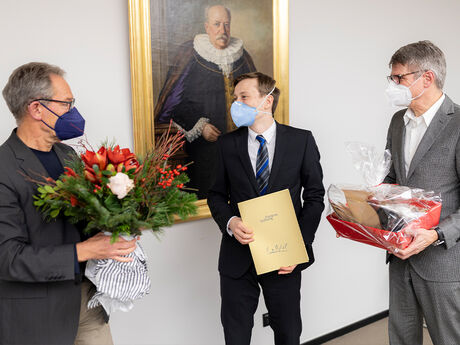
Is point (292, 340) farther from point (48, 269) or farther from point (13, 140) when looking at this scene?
point (13, 140)

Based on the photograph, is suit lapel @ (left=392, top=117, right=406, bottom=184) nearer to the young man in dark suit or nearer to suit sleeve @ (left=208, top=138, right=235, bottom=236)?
the young man in dark suit

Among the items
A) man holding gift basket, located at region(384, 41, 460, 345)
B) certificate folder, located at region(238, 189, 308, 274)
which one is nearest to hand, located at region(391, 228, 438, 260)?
man holding gift basket, located at region(384, 41, 460, 345)

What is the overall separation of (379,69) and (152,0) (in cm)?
196

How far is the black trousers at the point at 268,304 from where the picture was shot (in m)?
2.03

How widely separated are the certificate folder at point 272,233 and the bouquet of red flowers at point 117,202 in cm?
43

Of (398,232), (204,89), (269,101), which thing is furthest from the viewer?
(204,89)

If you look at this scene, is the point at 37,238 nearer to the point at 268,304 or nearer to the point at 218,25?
the point at 268,304

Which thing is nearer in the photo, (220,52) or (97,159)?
(97,159)

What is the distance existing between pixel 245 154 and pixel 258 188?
0.60 ft

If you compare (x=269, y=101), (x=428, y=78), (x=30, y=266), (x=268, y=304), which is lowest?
(x=268, y=304)

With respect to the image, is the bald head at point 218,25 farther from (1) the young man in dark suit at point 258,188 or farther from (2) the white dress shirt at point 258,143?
(2) the white dress shirt at point 258,143

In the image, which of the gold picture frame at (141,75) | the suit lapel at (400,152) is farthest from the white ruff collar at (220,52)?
the suit lapel at (400,152)

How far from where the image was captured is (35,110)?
1.53 meters

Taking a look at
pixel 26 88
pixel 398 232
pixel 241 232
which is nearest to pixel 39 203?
pixel 26 88
